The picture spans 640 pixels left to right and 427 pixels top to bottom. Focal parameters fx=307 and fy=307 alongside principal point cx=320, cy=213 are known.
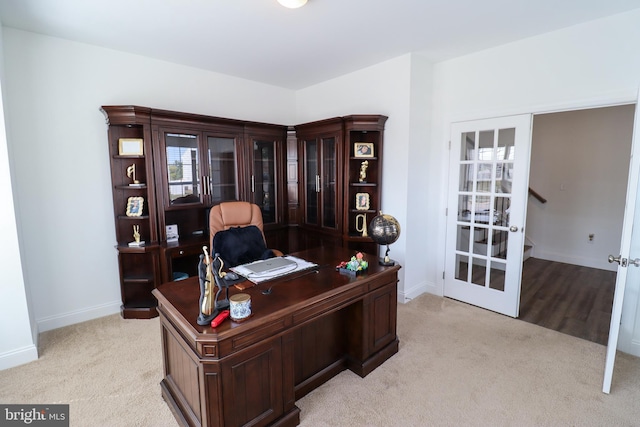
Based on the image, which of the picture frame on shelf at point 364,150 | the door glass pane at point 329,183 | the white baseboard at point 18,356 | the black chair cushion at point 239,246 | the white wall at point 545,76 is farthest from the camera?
the door glass pane at point 329,183

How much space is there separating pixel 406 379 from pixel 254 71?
356 centimetres

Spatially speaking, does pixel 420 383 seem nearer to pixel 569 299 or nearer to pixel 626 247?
pixel 626 247

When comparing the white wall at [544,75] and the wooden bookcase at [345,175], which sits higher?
the white wall at [544,75]

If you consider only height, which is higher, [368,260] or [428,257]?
[368,260]

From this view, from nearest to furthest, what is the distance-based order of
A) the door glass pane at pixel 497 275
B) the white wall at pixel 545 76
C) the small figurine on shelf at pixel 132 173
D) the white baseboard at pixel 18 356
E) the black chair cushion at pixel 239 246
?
the white baseboard at pixel 18 356 < the white wall at pixel 545 76 < the black chair cushion at pixel 239 246 < the small figurine on shelf at pixel 132 173 < the door glass pane at pixel 497 275

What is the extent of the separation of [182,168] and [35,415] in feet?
7.30

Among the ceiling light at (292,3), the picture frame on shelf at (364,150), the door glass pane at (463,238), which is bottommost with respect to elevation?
the door glass pane at (463,238)

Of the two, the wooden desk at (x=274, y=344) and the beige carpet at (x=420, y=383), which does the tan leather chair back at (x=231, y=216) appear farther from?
the beige carpet at (x=420, y=383)

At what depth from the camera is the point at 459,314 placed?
3.20 m

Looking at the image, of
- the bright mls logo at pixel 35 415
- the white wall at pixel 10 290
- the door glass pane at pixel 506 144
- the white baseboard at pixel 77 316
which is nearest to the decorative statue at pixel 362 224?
the door glass pane at pixel 506 144

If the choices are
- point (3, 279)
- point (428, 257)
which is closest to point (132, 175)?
point (3, 279)

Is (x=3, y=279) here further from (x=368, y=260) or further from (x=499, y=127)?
(x=499, y=127)

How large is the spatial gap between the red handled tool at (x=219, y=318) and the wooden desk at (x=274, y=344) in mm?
30

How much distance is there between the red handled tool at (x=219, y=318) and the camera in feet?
4.65
